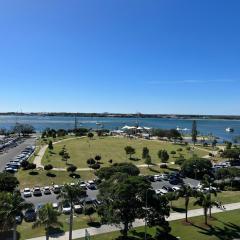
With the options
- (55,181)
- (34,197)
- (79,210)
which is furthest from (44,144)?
(79,210)

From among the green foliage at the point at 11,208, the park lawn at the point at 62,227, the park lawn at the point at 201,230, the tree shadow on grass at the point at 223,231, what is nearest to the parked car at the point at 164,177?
the park lawn at the point at 201,230

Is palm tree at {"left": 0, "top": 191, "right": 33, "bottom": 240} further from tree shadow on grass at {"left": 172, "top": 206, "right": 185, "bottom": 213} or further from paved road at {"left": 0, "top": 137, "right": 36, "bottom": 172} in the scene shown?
paved road at {"left": 0, "top": 137, "right": 36, "bottom": 172}

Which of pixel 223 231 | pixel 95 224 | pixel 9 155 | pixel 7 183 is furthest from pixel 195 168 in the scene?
pixel 9 155

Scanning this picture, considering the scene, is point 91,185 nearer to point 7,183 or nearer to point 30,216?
point 7,183

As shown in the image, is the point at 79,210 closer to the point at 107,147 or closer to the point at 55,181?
the point at 55,181

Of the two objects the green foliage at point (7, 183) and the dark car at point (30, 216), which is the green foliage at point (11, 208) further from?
the green foliage at point (7, 183)

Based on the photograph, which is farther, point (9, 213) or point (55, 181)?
point (55, 181)
